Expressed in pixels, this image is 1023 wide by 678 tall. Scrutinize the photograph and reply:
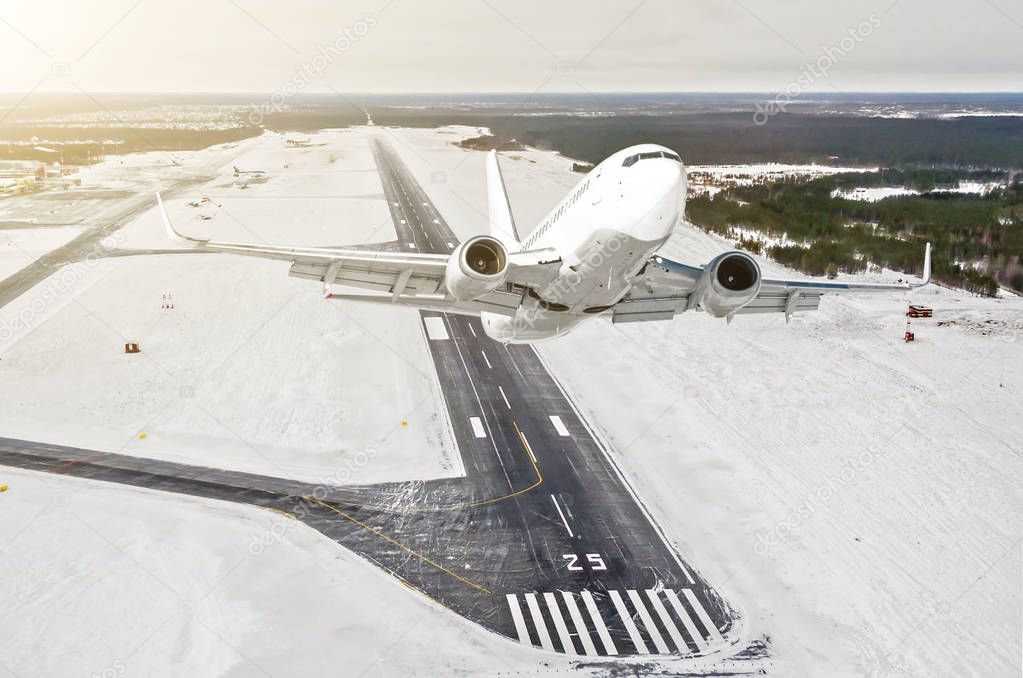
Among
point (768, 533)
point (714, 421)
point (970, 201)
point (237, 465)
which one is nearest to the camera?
point (768, 533)

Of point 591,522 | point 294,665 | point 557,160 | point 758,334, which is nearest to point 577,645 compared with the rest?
point 591,522

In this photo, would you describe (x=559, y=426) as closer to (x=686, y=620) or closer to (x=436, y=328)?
(x=686, y=620)

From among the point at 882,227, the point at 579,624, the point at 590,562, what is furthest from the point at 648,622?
the point at 882,227

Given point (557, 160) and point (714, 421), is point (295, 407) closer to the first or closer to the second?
point (714, 421)

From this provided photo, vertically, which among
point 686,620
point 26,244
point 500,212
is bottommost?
point 26,244

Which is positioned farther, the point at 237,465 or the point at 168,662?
the point at 237,465

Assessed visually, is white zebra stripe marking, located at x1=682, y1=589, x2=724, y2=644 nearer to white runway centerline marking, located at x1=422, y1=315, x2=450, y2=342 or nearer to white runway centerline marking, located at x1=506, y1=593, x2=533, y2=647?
white runway centerline marking, located at x1=506, y1=593, x2=533, y2=647

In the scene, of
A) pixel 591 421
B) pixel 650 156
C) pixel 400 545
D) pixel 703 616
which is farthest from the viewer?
pixel 591 421

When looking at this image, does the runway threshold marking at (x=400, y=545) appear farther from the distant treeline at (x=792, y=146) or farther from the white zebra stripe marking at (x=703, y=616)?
the distant treeline at (x=792, y=146)
